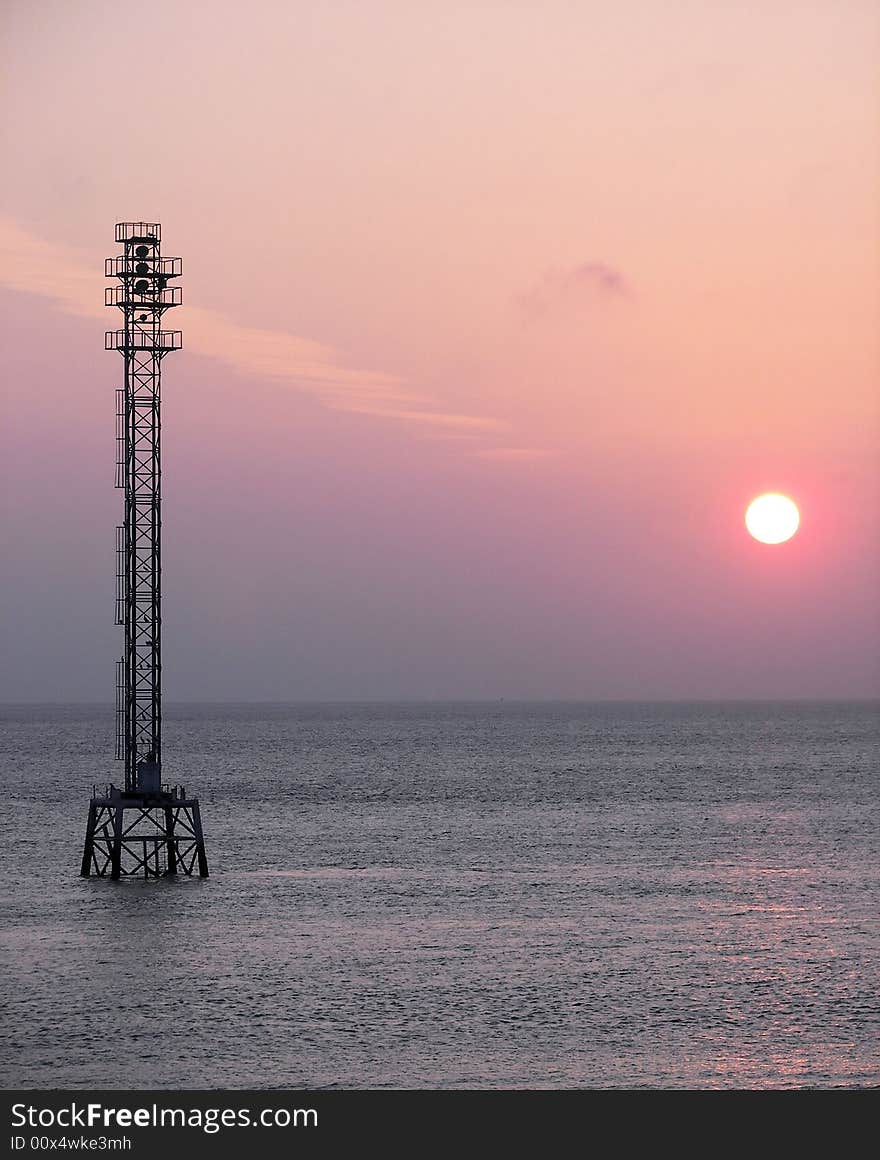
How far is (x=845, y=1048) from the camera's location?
49.7 meters

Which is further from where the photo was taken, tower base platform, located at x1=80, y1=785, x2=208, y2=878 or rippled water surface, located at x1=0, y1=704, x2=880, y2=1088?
tower base platform, located at x1=80, y1=785, x2=208, y2=878

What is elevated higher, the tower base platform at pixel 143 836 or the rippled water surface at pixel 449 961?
the tower base platform at pixel 143 836

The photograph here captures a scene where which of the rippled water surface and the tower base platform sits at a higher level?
the tower base platform

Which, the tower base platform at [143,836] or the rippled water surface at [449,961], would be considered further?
the tower base platform at [143,836]

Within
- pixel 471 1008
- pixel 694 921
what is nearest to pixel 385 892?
pixel 694 921

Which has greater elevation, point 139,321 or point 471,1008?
point 139,321

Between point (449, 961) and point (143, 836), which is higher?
point (143, 836)

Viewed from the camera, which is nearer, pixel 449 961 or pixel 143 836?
pixel 449 961
